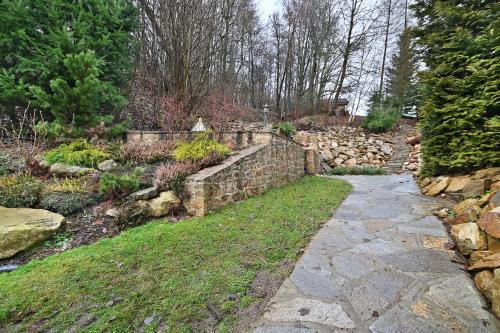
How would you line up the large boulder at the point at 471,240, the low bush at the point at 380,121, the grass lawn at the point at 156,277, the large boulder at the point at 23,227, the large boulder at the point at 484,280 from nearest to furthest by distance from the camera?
the grass lawn at the point at 156,277
the large boulder at the point at 484,280
the large boulder at the point at 471,240
the large boulder at the point at 23,227
the low bush at the point at 380,121

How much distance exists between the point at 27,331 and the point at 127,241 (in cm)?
115

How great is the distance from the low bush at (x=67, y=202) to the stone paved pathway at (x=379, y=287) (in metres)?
3.03

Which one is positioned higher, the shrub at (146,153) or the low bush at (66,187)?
the shrub at (146,153)

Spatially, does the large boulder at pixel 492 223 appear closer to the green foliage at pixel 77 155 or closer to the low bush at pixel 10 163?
the green foliage at pixel 77 155

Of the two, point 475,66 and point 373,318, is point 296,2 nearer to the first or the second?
point 475,66

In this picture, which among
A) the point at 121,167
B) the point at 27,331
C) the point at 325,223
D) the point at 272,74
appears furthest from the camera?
the point at 272,74

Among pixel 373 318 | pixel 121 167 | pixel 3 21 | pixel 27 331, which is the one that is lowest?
pixel 27 331

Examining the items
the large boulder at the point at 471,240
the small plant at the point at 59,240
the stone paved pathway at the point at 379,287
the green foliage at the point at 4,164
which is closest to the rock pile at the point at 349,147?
the stone paved pathway at the point at 379,287

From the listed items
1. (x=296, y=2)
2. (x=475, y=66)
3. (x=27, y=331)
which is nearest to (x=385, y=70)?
(x=296, y=2)

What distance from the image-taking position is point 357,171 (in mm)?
8602

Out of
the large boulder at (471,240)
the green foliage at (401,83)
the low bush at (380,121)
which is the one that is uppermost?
the green foliage at (401,83)

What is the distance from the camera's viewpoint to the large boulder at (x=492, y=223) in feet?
7.16

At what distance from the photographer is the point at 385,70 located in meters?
15.5

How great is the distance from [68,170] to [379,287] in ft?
16.4
